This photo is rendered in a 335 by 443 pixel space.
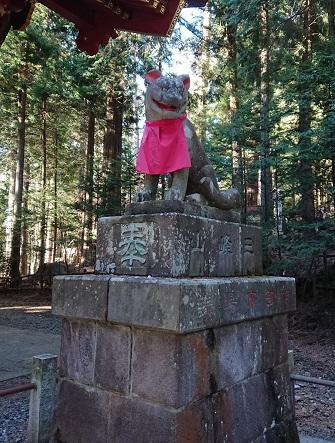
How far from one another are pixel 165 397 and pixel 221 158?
7963 mm

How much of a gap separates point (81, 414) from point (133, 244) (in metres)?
1.18

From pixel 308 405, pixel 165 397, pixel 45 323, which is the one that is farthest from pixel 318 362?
pixel 45 323

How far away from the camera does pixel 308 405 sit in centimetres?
501

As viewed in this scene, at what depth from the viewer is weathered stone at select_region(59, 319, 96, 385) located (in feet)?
9.04

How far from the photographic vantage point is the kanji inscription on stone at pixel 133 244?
2723mm

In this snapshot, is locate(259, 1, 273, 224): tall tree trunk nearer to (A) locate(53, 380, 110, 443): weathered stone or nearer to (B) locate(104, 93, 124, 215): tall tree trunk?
(B) locate(104, 93, 124, 215): tall tree trunk

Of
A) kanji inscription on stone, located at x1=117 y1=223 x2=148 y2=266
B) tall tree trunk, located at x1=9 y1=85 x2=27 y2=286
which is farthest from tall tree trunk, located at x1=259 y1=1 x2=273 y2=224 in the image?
tall tree trunk, located at x1=9 y1=85 x2=27 y2=286

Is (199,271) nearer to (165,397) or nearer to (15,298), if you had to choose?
(165,397)

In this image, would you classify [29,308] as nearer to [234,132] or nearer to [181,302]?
[234,132]

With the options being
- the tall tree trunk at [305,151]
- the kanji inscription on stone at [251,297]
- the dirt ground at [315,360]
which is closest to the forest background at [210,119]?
the tall tree trunk at [305,151]

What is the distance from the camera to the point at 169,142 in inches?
117

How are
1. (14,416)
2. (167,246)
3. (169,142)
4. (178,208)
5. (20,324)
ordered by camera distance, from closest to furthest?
(167,246) < (178,208) < (169,142) < (14,416) < (20,324)

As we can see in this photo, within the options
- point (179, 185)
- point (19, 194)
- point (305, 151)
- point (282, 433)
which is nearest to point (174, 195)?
point (179, 185)

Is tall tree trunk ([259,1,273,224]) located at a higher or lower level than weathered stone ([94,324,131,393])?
higher
